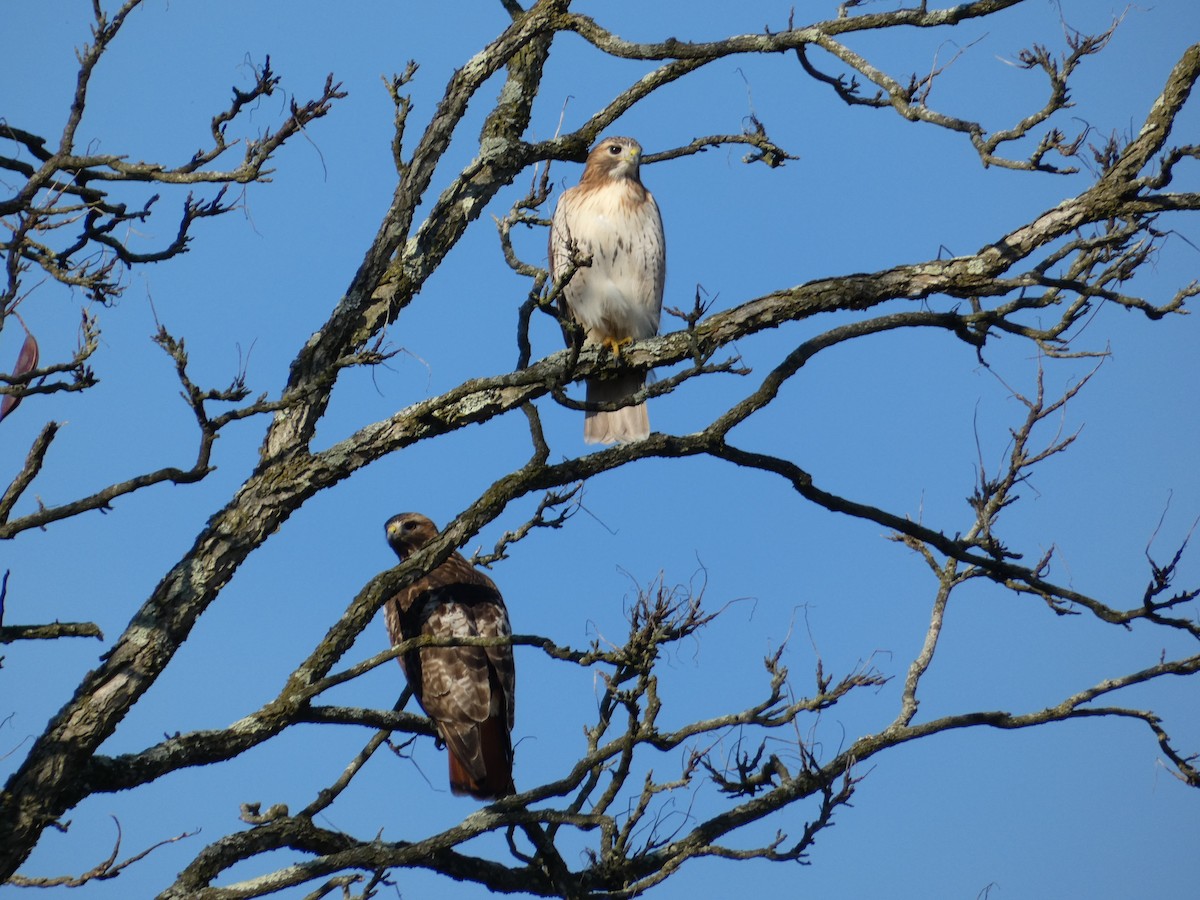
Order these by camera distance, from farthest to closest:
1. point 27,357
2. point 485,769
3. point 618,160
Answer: point 618,160 < point 485,769 < point 27,357

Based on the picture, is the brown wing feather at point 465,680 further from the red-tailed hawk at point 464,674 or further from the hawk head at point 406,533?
the hawk head at point 406,533

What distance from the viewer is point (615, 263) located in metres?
7.90

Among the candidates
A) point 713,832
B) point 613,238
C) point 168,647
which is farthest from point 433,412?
point 613,238

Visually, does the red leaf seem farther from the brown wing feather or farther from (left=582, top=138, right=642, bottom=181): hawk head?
(left=582, top=138, right=642, bottom=181): hawk head

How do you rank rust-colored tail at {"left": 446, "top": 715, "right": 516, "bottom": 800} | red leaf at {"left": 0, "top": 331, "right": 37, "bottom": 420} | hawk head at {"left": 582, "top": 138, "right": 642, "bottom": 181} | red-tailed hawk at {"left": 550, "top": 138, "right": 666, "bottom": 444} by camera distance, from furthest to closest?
hawk head at {"left": 582, "top": 138, "right": 642, "bottom": 181} < red-tailed hawk at {"left": 550, "top": 138, "right": 666, "bottom": 444} < rust-colored tail at {"left": 446, "top": 715, "right": 516, "bottom": 800} < red leaf at {"left": 0, "top": 331, "right": 37, "bottom": 420}

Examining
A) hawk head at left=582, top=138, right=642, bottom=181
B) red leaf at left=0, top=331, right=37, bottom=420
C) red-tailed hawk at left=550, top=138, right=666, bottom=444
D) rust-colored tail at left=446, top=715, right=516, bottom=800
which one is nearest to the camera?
red leaf at left=0, top=331, right=37, bottom=420

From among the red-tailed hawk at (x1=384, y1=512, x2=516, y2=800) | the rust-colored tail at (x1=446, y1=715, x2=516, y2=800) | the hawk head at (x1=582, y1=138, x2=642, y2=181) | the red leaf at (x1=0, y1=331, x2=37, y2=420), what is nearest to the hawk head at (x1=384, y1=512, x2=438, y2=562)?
the red-tailed hawk at (x1=384, y1=512, x2=516, y2=800)

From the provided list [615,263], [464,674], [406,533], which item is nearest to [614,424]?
[615,263]

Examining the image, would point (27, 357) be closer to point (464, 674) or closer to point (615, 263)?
point (464, 674)

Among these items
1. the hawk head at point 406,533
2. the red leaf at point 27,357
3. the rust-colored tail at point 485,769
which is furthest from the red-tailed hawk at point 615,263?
the red leaf at point 27,357

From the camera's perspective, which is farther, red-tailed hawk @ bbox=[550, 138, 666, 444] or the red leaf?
red-tailed hawk @ bbox=[550, 138, 666, 444]

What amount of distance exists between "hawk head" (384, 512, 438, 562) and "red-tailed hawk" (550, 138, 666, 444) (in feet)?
4.08

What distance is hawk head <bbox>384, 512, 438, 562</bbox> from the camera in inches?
320

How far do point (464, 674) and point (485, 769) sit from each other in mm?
480
